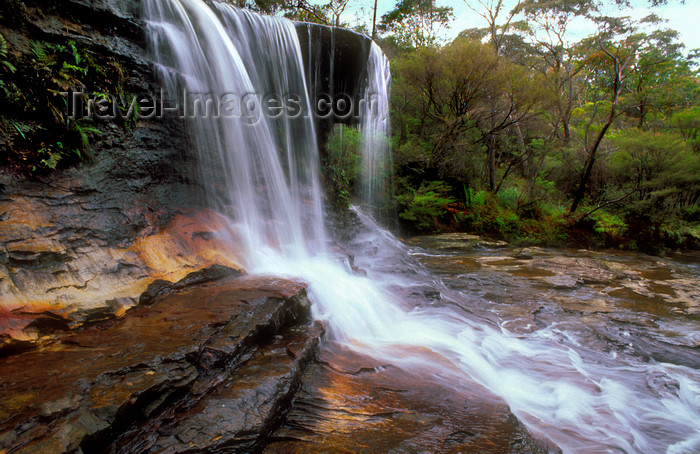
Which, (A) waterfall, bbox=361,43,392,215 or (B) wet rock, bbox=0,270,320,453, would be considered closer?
(B) wet rock, bbox=0,270,320,453

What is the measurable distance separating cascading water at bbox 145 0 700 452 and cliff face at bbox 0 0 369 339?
1.42 ft

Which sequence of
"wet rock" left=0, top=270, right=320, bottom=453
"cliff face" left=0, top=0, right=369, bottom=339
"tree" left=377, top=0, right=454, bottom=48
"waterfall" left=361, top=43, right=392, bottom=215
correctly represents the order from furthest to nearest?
"tree" left=377, top=0, right=454, bottom=48 < "waterfall" left=361, top=43, right=392, bottom=215 < "cliff face" left=0, top=0, right=369, bottom=339 < "wet rock" left=0, top=270, right=320, bottom=453

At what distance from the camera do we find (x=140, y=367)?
2271 mm

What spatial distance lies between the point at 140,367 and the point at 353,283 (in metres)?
3.68

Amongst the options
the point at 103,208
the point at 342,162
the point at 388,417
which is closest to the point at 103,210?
the point at 103,208

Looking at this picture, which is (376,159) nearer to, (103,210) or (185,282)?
(185,282)

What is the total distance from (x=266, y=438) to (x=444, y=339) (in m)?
2.98

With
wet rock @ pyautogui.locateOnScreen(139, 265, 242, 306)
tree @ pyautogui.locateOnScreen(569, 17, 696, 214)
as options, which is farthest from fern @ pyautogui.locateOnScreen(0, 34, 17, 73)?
tree @ pyautogui.locateOnScreen(569, 17, 696, 214)

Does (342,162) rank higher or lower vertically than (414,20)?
lower

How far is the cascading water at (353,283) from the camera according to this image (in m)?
3.33

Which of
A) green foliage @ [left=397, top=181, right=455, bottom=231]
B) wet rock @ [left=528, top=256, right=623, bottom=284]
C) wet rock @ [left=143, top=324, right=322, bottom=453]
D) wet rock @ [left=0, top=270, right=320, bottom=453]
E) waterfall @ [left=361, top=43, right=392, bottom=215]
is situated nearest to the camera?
wet rock @ [left=0, top=270, right=320, bottom=453]

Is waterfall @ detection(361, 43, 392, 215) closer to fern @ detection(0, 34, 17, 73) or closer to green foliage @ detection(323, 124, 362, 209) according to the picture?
green foliage @ detection(323, 124, 362, 209)

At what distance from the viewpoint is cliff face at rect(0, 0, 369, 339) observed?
3.17 metres

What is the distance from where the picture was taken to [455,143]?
13.4 m
